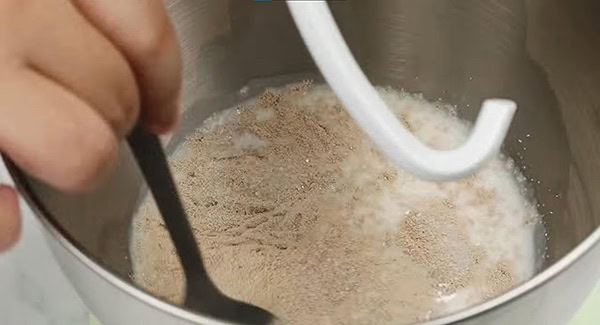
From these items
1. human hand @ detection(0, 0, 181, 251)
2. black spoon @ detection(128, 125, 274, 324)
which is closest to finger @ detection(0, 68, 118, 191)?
human hand @ detection(0, 0, 181, 251)

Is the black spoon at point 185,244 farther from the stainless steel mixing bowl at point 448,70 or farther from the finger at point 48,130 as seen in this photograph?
the finger at point 48,130

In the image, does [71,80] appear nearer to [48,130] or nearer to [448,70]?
[48,130]

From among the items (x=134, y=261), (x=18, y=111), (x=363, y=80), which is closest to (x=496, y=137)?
(x=363, y=80)

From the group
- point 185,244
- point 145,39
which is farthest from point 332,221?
point 145,39

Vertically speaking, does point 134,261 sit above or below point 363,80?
below

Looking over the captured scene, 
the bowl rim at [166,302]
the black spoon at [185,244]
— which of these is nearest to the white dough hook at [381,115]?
the bowl rim at [166,302]

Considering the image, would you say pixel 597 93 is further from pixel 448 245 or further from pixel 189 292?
pixel 189 292

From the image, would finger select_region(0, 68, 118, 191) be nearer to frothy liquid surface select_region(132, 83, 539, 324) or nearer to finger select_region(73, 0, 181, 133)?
finger select_region(73, 0, 181, 133)
